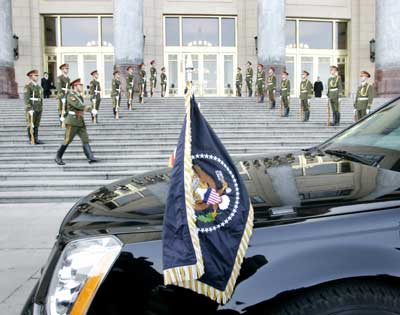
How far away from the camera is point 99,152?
11422mm

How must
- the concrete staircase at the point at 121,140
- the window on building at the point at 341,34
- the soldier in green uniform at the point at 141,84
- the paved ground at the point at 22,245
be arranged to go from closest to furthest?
the paved ground at the point at 22,245
the concrete staircase at the point at 121,140
the soldier in green uniform at the point at 141,84
the window on building at the point at 341,34

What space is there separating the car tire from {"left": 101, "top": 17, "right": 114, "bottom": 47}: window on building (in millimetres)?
28849

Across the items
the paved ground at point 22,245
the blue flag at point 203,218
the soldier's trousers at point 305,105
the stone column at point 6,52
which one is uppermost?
the stone column at point 6,52

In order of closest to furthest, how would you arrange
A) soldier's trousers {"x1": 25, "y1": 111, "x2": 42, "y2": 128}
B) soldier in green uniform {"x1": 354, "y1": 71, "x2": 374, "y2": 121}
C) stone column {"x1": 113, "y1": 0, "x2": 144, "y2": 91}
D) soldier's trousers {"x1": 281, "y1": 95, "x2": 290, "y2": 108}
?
soldier's trousers {"x1": 25, "y1": 111, "x2": 42, "y2": 128} → soldier in green uniform {"x1": 354, "y1": 71, "x2": 374, "y2": 121} → soldier's trousers {"x1": 281, "y1": 95, "x2": 290, "y2": 108} → stone column {"x1": 113, "y1": 0, "x2": 144, "y2": 91}

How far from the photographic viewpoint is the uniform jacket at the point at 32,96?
11984 mm

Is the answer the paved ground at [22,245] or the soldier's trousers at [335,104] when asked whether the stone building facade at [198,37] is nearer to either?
the soldier's trousers at [335,104]

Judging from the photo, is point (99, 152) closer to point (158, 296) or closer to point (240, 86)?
point (158, 296)

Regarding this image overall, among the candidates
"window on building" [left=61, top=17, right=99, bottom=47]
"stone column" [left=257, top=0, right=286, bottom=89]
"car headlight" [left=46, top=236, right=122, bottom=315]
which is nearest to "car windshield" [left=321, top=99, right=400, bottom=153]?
"car headlight" [left=46, top=236, right=122, bottom=315]

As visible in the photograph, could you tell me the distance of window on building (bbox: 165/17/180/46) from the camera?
2862 centimetres

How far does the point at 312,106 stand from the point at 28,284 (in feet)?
51.8

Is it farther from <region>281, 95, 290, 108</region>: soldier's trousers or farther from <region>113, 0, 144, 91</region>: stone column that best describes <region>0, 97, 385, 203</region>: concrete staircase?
<region>113, 0, 144, 91</region>: stone column

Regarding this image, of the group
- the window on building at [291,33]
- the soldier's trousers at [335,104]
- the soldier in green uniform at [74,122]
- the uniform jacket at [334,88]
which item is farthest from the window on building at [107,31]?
the soldier in green uniform at [74,122]

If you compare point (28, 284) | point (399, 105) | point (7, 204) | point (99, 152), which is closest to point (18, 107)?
point (99, 152)

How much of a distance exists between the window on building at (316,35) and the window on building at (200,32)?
5735 mm
